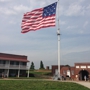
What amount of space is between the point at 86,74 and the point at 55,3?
22856 millimetres

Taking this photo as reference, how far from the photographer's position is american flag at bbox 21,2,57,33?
24.8 meters

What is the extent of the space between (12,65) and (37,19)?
79.0ft

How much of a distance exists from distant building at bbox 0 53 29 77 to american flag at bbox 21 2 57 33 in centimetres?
2101

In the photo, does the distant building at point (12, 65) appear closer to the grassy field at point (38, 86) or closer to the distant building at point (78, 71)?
the distant building at point (78, 71)

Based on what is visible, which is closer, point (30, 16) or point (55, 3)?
point (30, 16)

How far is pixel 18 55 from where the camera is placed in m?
49.9

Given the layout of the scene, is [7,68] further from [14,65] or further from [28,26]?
[28,26]

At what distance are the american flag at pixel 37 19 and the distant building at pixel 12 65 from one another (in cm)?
2101

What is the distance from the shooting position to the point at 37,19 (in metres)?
25.1

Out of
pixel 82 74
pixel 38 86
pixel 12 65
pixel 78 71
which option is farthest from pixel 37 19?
pixel 82 74

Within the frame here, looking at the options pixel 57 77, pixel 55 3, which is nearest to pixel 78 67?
pixel 57 77

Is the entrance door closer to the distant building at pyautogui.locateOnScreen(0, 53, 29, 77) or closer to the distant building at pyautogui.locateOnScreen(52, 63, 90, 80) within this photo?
the distant building at pyautogui.locateOnScreen(52, 63, 90, 80)

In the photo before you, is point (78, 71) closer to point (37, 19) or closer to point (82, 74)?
point (82, 74)

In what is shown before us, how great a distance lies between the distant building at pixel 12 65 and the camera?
44.5 metres
